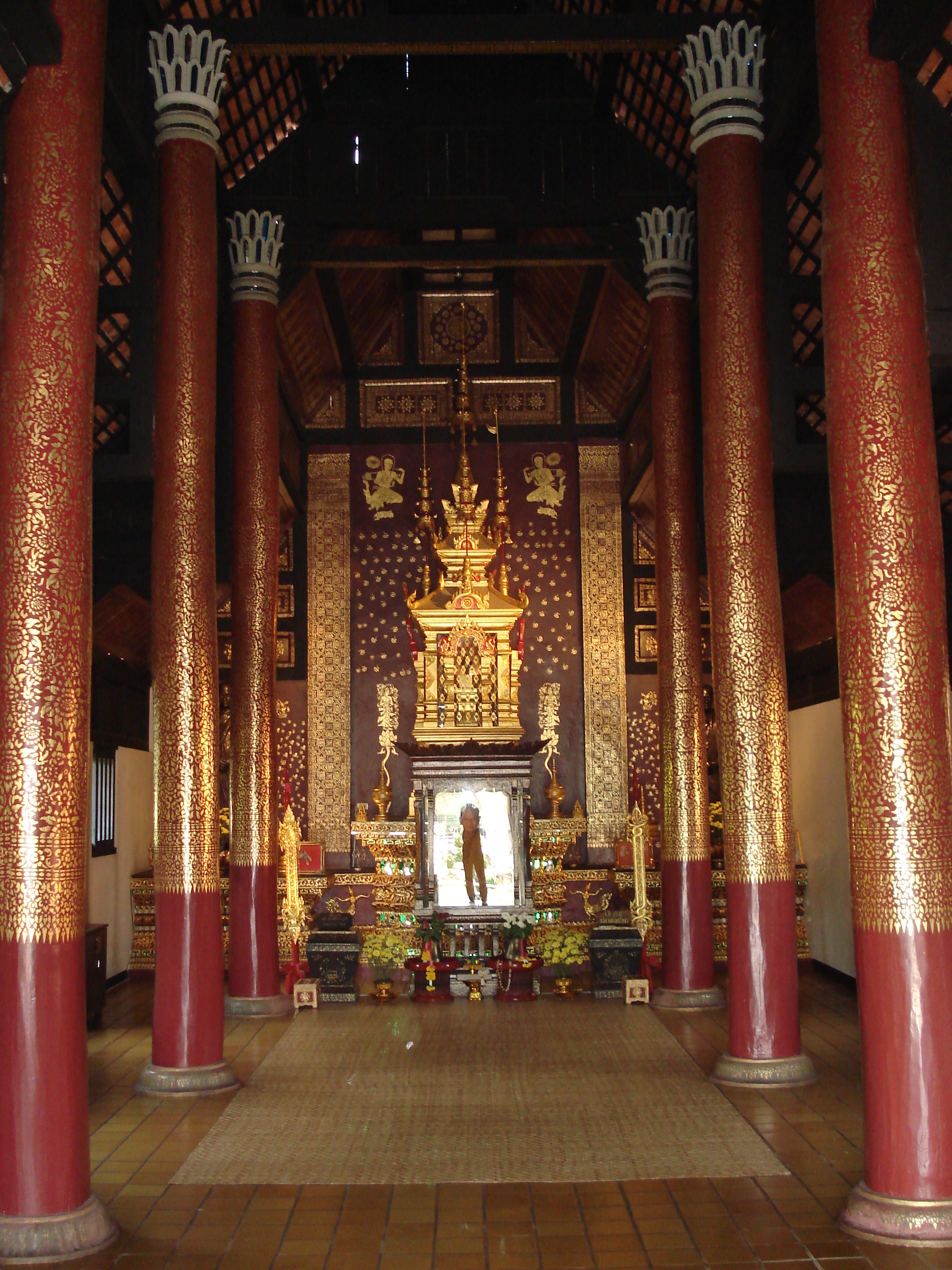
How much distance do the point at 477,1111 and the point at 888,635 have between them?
13.2ft

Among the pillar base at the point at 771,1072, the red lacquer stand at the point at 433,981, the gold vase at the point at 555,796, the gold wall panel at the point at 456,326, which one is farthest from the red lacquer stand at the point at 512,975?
the gold wall panel at the point at 456,326

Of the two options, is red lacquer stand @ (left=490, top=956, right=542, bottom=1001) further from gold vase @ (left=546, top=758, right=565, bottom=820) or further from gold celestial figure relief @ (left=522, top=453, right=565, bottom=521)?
gold celestial figure relief @ (left=522, top=453, right=565, bottom=521)

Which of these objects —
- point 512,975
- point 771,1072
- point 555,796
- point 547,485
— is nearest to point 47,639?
point 771,1072

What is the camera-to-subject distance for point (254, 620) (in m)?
11.2

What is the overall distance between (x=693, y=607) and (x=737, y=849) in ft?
12.6

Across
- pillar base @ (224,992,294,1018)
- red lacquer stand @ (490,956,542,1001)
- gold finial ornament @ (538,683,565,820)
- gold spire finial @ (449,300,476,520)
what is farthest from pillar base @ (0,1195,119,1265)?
gold spire finial @ (449,300,476,520)

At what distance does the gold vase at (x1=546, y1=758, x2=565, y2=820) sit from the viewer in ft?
47.6

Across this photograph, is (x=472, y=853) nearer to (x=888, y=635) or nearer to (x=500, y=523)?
(x=500, y=523)

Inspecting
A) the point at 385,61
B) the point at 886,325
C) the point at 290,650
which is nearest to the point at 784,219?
the point at 886,325

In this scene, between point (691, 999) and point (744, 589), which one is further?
point (691, 999)

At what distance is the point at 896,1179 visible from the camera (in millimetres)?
5145

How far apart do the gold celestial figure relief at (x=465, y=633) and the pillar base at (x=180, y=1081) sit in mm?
6521

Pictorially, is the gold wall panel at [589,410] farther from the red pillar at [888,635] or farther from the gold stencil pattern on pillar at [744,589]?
the red pillar at [888,635]

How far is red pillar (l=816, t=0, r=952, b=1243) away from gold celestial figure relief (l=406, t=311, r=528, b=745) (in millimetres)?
8923
